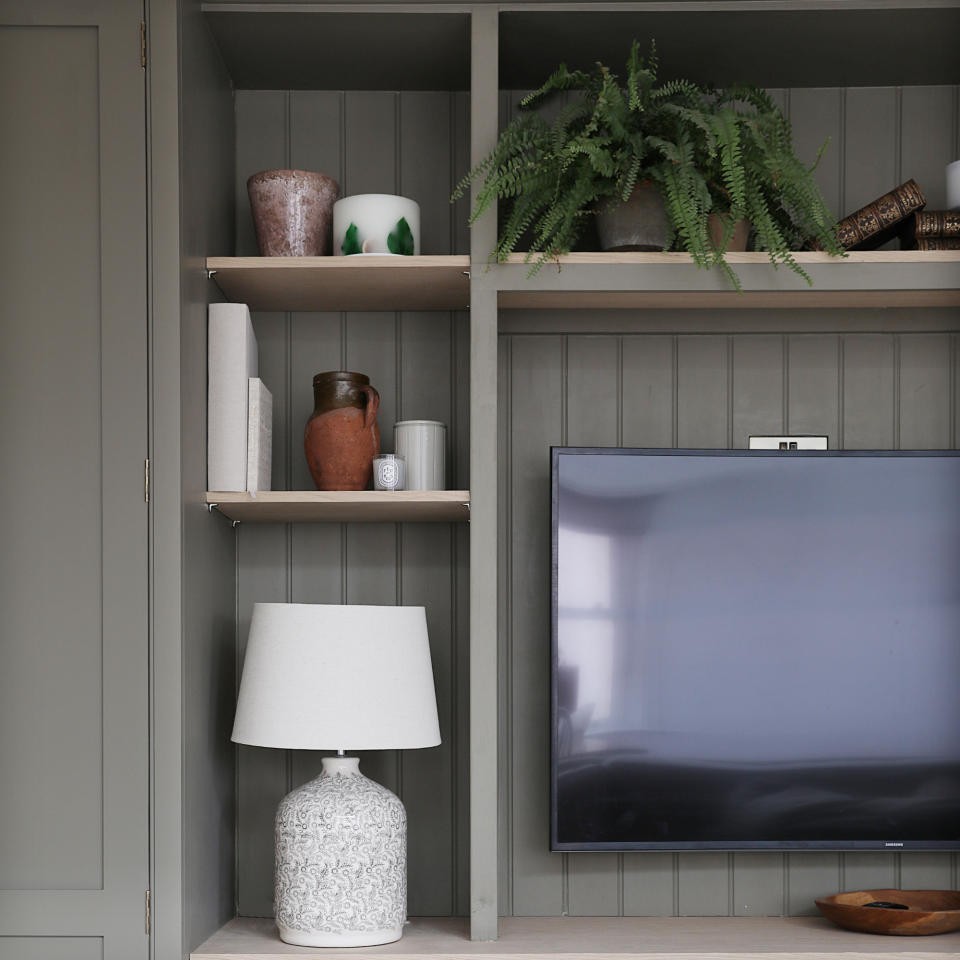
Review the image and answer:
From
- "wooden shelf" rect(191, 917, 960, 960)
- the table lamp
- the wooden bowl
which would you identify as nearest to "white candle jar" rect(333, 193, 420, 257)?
the table lamp

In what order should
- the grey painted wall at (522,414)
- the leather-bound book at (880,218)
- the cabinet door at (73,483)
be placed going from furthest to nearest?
the grey painted wall at (522,414) < the leather-bound book at (880,218) < the cabinet door at (73,483)

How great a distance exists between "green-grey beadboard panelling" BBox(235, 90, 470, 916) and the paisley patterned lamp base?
34 cm

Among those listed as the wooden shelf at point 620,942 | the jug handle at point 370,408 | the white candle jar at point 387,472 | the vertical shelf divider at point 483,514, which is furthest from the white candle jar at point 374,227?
the wooden shelf at point 620,942

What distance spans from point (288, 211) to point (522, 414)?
62cm

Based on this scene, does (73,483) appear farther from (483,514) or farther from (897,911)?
(897,911)

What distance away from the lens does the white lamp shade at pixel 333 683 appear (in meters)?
2.03

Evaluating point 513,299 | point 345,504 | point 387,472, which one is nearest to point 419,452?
point 387,472

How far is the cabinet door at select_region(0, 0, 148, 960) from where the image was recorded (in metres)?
1.95

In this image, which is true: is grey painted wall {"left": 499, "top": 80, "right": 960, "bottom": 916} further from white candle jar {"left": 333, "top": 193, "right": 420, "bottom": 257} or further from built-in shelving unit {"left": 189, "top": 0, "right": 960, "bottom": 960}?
white candle jar {"left": 333, "top": 193, "right": 420, "bottom": 257}

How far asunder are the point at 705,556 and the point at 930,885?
81cm

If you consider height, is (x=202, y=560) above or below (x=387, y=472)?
below

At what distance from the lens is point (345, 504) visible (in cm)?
216

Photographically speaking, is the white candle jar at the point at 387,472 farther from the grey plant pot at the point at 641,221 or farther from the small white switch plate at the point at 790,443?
the small white switch plate at the point at 790,443

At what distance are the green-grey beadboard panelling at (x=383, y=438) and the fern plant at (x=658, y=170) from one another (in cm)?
39
